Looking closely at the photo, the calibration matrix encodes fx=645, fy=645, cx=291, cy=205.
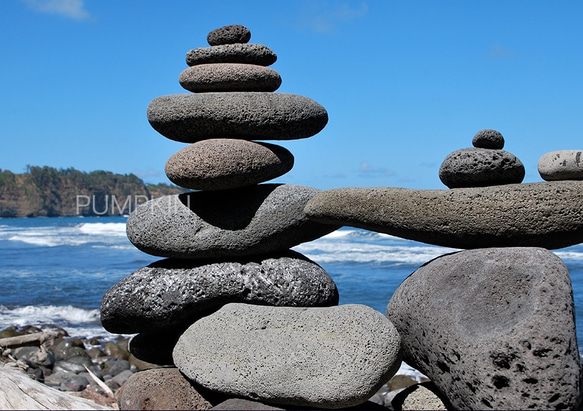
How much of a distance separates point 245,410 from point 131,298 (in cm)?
182

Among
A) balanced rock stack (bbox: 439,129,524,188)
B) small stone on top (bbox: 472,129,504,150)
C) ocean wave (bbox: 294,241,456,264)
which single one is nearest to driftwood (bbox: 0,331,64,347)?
balanced rock stack (bbox: 439,129,524,188)

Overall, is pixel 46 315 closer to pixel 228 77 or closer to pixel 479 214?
pixel 228 77

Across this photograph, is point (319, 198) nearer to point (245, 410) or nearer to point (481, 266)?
point (481, 266)

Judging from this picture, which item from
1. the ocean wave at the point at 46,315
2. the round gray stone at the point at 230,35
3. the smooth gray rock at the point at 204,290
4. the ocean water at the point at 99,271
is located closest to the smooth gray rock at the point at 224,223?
the smooth gray rock at the point at 204,290

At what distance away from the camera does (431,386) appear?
5.49m

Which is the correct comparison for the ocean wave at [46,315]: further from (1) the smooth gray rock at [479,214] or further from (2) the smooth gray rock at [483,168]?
(2) the smooth gray rock at [483,168]

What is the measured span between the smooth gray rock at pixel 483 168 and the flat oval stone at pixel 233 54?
224 cm

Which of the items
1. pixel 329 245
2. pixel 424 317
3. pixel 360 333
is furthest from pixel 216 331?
pixel 329 245

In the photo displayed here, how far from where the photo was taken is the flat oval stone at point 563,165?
5234mm

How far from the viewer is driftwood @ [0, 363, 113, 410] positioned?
496 cm

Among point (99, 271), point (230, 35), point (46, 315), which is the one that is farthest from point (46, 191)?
point (230, 35)

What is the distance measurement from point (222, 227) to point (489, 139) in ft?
8.36

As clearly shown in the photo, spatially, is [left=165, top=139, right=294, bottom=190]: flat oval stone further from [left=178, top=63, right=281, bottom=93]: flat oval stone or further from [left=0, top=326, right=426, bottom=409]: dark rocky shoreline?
[left=0, top=326, right=426, bottom=409]: dark rocky shoreline

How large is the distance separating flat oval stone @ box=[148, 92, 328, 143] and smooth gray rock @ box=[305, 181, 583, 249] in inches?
39.2
